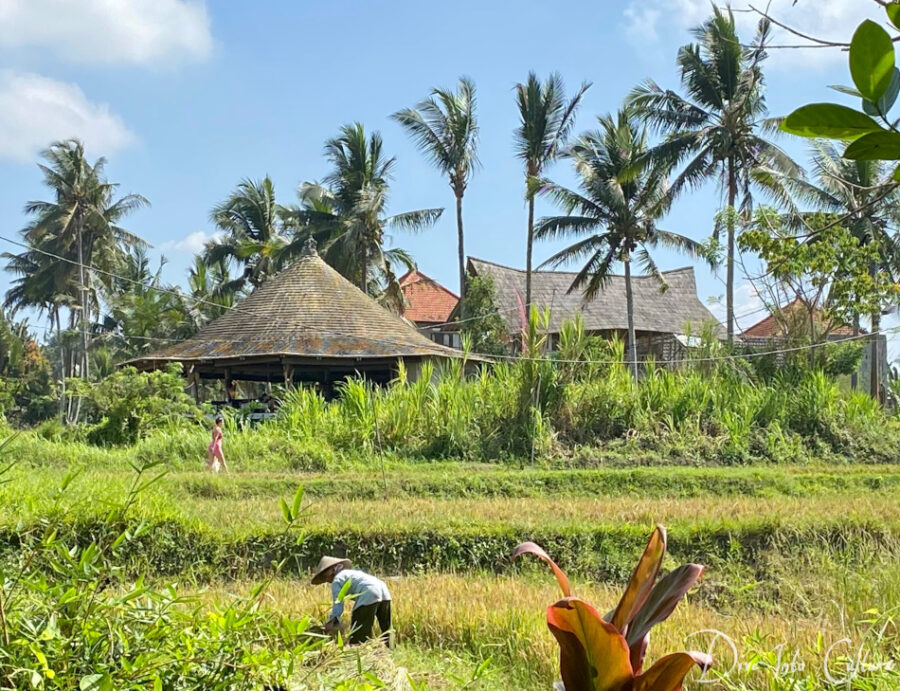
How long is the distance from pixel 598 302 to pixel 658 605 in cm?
3428

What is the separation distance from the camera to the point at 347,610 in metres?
4.48

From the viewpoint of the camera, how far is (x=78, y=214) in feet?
123

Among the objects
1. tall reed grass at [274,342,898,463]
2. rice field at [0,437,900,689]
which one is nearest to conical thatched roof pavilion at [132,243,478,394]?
tall reed grass at [274,342,898,463]

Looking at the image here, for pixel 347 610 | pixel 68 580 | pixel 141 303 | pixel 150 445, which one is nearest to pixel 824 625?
pixel 347 610

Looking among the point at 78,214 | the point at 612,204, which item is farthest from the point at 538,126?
the point at 78,214

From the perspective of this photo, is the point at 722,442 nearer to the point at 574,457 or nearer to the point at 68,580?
the point at 574,457

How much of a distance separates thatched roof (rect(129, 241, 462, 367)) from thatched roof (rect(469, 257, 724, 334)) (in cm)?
1081

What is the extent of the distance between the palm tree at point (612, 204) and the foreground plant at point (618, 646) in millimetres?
24168

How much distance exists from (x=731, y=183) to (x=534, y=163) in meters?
6.98

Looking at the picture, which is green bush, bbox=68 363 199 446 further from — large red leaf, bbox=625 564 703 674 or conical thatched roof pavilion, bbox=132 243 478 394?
large red leaf, bbox=625 564 703 674

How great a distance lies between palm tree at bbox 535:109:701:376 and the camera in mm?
26156

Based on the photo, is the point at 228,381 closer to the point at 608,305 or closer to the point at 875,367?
the point at 875,367

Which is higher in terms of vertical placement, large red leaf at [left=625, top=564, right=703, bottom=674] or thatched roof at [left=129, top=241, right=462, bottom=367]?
thatched roof at [left=129, top=241, right=462, bottom=367]

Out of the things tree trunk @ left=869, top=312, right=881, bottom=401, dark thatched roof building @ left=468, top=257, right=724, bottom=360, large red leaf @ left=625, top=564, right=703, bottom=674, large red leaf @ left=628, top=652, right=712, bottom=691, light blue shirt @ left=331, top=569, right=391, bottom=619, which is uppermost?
dark thatched roof building @ left=468, top=257, right=724, bottom=360
